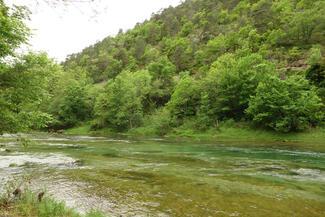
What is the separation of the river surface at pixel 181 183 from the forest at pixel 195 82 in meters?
3.84

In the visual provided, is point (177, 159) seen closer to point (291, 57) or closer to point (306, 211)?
point (306, 211)

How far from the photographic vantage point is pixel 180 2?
19212cm

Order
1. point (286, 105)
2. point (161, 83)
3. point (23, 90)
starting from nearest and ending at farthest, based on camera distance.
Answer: point (23, 90) < point (286, 105) < point (161, 83)

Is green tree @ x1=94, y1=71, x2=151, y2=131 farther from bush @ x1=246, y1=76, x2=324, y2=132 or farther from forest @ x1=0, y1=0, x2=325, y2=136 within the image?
bush @ x1=246, y1=76, x2=324, y2=132

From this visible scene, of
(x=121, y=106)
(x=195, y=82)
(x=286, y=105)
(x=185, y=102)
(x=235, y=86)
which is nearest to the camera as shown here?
(x=286, y=105)

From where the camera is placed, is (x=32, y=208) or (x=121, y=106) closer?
(x=32, y=208)

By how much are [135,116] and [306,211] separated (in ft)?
197

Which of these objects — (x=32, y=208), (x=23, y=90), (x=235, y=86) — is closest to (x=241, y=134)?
(x=235, y=86)

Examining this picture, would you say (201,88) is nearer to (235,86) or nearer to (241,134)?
(235,86)

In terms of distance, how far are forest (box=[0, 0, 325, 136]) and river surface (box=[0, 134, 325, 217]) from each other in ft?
12.6

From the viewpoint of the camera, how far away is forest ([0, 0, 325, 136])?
16391 mm

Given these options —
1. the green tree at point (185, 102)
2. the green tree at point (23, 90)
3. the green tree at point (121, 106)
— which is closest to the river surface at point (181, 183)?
the green tree at point (23, 90)

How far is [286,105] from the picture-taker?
Answer: 48.9 meters

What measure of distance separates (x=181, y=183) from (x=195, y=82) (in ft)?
164
